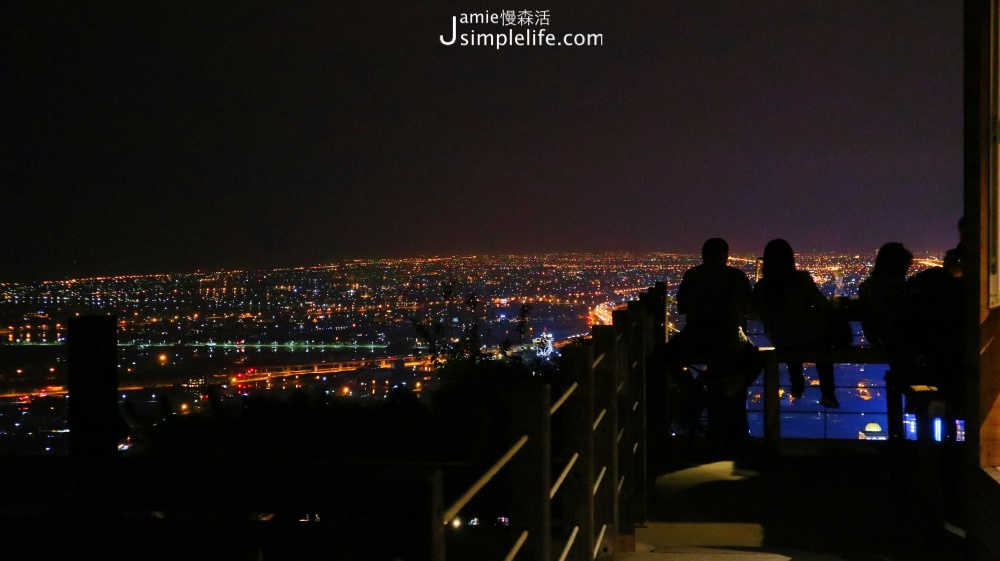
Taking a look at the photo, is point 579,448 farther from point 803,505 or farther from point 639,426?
point 803,505

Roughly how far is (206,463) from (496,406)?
324 cm

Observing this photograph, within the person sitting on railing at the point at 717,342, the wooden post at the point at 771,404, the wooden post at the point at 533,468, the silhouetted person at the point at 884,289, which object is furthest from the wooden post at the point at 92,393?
the silhouetted person at the point at 884,289

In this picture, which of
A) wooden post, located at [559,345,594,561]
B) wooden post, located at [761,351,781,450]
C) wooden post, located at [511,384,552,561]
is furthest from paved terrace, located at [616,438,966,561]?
wooden post, located at [511,384,552,561]

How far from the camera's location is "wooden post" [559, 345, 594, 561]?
152 inches

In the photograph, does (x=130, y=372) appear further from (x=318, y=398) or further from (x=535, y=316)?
(x=318, y=398)

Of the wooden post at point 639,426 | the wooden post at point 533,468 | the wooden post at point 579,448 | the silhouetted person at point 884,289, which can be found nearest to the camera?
the wooden post at point 533,468

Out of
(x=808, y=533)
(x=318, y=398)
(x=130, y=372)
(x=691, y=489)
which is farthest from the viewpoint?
(x=130, y=372)

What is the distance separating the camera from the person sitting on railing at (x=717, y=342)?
812 cm

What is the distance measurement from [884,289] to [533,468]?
5.36 meters

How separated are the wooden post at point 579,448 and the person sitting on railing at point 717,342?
4.32 meters

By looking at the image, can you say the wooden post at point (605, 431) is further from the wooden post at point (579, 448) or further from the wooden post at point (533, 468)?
the wooden post at point (533, 468)

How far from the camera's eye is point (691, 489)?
693 cm

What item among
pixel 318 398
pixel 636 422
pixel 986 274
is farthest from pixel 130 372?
pixel 986 274

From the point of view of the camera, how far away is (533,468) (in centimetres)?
284
